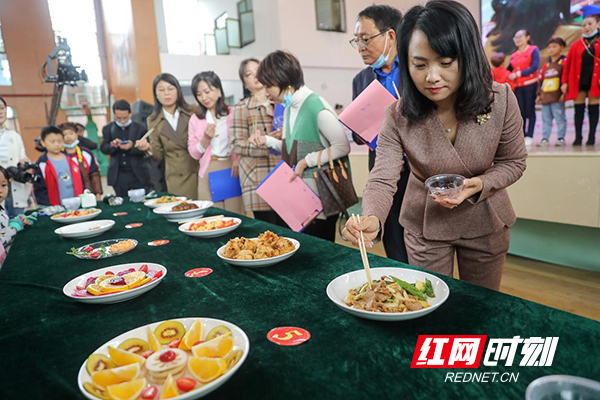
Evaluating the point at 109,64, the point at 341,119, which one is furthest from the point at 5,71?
the point at 341,119

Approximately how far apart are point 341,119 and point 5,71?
986 centimetres

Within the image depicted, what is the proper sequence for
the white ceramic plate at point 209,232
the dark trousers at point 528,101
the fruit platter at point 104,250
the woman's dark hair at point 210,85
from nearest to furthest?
1. the fruit platter at point 104,250
2. the white ceramic plate at point 209,232
3. the woman's dark hair at point 210,85
4. the dark trousers at point 528,101

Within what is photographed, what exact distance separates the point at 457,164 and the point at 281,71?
3.60 ft

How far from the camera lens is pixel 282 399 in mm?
566

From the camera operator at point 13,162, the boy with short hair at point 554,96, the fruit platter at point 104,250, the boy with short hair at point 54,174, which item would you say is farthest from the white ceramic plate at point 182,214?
the boy with short hair at point 554,96

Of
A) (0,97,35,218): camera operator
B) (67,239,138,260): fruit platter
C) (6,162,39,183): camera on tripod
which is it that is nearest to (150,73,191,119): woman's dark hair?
(6,162,39,183): camera on tripod

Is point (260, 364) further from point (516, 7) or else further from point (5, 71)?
point (5, 71)

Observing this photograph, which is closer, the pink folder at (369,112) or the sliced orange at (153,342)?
the sliced orange at (153,342)

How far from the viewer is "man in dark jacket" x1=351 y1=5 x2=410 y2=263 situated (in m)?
1.64

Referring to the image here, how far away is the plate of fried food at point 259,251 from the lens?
1.10 metres

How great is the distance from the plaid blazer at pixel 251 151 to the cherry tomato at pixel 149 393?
74.5 inches

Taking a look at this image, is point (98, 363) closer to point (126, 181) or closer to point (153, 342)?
point (153, 342)

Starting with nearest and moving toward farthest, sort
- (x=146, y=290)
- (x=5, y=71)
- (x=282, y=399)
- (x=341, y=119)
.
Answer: (x=282, y=399)
(x=146, y=290)
(x=341, y=119)
(x=5, y=71)

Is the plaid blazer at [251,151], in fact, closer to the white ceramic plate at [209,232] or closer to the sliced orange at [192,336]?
the white ceramic plate at [209,232]
